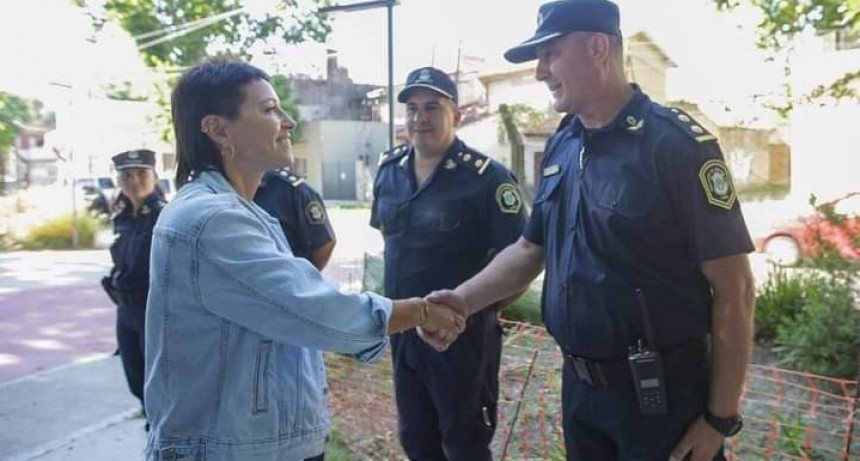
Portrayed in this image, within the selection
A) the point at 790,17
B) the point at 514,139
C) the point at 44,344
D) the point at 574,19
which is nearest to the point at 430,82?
the point at 574,19

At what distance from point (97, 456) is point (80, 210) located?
16570 millimetres

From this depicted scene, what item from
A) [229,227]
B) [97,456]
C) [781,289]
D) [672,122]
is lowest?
[97,456]

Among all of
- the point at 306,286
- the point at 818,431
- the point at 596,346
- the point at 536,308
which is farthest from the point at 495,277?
the point at 536,308

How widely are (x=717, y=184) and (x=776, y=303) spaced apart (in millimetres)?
5847

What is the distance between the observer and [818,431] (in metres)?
4.55

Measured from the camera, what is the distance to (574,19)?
219 centimetres

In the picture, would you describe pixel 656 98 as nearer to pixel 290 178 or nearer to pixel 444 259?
pixel 290 178

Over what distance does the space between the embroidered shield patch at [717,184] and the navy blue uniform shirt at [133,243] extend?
3345mm

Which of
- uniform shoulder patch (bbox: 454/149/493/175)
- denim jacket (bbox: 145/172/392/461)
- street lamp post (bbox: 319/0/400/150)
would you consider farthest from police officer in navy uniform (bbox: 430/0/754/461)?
street lamp post (bbox: 319/0/400/150)

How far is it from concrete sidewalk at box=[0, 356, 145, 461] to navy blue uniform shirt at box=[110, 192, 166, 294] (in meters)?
1.02

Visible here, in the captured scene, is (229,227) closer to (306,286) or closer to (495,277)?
(306,286)

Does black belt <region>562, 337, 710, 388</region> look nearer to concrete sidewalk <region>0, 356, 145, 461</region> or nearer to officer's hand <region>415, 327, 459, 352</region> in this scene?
officer's hand <region>415, 327, 459, 352</region>

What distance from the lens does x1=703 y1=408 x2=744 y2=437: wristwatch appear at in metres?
2.00

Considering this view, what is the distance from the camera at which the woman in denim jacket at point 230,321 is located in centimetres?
173
